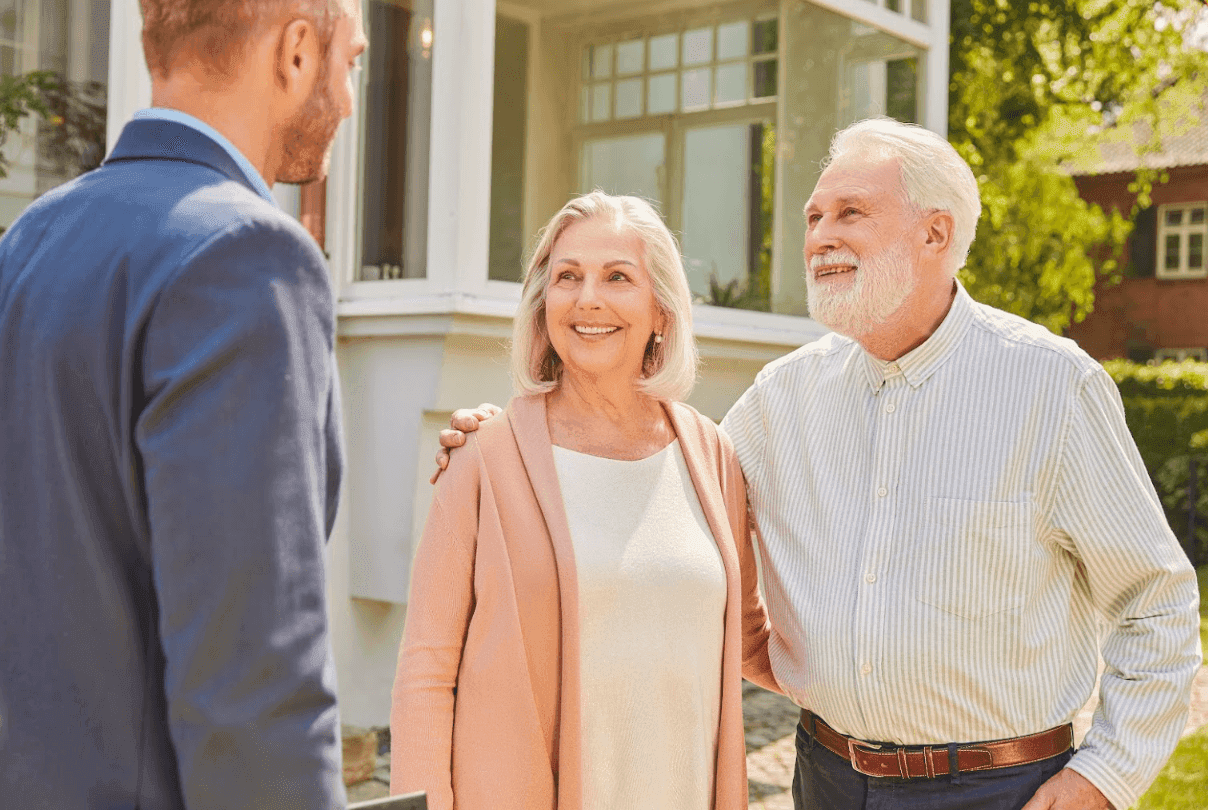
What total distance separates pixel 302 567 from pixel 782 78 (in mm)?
6601

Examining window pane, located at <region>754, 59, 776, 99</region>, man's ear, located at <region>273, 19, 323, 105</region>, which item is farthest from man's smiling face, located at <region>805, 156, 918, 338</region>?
window pane, located at <region>754, 59, 776, 99</region>

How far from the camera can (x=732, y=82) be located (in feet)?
24.2

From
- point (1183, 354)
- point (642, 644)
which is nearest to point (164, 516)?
point (642, 644)

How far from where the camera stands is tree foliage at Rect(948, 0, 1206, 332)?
468 inches

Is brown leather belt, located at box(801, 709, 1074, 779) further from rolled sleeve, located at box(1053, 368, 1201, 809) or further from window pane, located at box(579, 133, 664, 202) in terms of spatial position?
window pane, located at box(579, 133, 664, 202)

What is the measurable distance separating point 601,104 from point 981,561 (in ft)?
20.0

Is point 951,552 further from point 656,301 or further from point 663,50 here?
point 663,50

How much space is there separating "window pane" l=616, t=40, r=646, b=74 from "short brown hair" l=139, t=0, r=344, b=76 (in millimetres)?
6573

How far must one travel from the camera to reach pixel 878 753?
224 centimetres

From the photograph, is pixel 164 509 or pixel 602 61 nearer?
pixel 164 509

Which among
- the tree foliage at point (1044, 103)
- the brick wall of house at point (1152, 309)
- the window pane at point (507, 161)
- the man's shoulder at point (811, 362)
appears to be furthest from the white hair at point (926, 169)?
the brick wall of house at point (1152, 309)

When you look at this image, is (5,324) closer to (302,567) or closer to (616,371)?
(302,567)

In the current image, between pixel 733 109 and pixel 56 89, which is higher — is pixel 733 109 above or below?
above

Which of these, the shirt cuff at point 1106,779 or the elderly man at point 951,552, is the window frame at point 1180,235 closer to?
the elderly man at point 951,552
